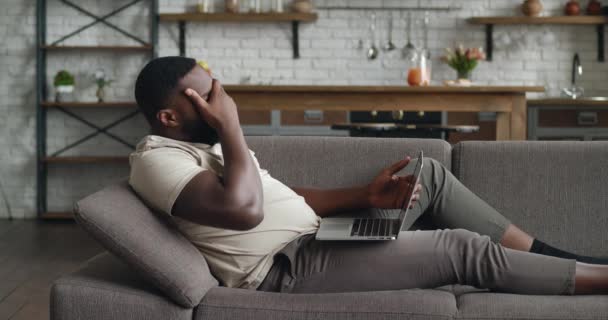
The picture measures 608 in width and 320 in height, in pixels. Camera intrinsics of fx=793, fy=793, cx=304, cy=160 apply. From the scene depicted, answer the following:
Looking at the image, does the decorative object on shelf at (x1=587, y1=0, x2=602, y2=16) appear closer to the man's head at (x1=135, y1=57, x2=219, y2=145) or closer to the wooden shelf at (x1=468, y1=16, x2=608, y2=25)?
the wooden shelf at (x1=468, y1=16, x2=608, y2=25)

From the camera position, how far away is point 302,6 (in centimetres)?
608

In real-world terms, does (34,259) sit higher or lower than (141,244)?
lower

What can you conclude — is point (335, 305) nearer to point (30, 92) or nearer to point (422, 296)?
point (422, 296)

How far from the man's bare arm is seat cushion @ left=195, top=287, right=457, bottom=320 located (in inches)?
7.9

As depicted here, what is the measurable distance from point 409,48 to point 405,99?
127cm

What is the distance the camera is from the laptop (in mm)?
2023

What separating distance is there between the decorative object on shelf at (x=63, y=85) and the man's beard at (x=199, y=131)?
4.27m

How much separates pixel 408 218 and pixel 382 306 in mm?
539

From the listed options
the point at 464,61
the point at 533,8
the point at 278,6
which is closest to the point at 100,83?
the point at 278,6

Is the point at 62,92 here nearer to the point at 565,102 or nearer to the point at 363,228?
the point at 565,102

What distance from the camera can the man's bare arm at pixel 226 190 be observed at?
1849 mm

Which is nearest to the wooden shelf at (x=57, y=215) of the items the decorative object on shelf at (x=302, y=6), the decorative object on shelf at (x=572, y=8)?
the decorative object on shelf at (x=302, y=6)

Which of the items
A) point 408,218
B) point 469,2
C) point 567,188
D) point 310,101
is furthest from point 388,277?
point 469,2

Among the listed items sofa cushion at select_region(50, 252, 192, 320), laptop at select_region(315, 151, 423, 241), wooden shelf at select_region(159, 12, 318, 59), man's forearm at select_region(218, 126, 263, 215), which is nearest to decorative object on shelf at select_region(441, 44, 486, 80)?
wooden shelf at select_region(159, 12, 318, 59)
